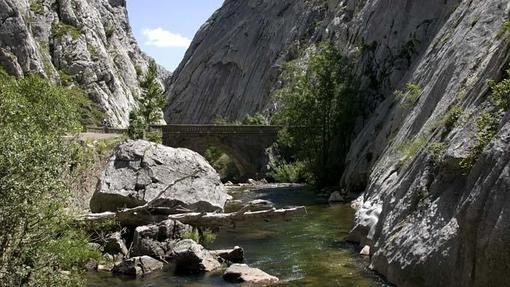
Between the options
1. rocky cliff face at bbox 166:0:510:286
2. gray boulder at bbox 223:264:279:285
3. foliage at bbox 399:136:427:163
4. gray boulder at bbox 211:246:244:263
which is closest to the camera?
rocky cliff face at bbox 166:0:510:286

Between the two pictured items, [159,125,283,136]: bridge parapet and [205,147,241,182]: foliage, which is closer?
[159,125,283,136]: bridge parapet

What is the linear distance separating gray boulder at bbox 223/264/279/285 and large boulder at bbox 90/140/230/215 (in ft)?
24.7

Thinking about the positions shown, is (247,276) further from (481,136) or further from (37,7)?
(37,7)

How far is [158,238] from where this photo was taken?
2503 centimetres

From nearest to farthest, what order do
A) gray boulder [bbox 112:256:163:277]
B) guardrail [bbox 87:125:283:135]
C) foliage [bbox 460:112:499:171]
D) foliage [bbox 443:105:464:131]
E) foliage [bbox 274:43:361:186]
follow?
foliage [bbox 460:112:499:171] < foliage [bbox 443:105:464:131] < gray boulder [bbox 112:256:163:277] < foliage [bbox 274:43:361:186] < guardrail [bbox 87:125:283:135]

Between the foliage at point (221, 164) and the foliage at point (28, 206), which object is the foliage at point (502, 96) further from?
the foliage at point (221, 164)

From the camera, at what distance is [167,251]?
79.8 feet

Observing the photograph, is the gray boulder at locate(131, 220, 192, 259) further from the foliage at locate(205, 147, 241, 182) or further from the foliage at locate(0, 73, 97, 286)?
the foliage at locate(205, 147, 241, 182)

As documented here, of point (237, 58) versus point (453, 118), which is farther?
point (237, 58)

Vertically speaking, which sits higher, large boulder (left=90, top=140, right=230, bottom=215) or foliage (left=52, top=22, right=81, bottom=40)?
foliage (left=52, top=22, right=81, bottom=40)

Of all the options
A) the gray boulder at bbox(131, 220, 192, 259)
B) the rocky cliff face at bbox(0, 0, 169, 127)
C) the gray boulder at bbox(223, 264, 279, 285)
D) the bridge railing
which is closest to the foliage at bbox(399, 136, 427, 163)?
the gray boulder at bbox(223, 264, 279, 285)

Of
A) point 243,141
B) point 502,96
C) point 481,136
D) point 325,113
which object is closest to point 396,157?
point 502,96

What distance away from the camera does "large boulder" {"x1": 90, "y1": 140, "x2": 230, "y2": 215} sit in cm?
2905

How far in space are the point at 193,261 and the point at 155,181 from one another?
28.4ft
